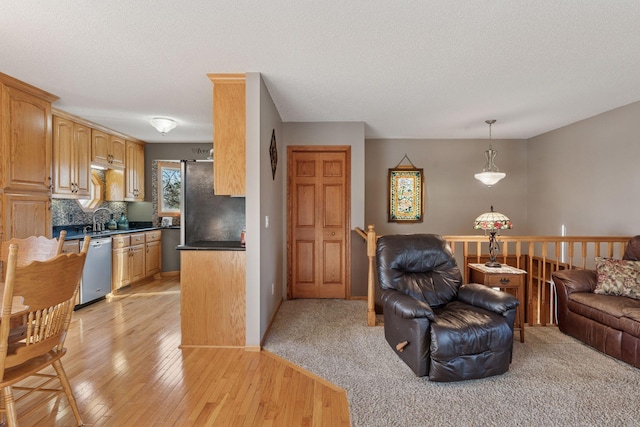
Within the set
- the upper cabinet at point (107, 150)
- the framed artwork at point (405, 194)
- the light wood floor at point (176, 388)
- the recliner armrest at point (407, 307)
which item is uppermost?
the upper cabinet at point (107, 150)

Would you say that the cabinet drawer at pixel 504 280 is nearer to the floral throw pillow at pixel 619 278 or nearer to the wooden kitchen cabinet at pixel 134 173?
the floral throw pillow at pixel 619 278

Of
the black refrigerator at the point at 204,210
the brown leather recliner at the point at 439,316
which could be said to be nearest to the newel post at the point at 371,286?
the brown leather recliner at the point at 439,316

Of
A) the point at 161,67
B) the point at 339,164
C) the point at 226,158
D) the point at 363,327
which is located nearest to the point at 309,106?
the point at 339,164

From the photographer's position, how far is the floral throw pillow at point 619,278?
2.89 metres

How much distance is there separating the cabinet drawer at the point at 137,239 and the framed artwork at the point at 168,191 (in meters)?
0.74

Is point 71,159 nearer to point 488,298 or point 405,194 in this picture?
point 405,194

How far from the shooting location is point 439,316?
2.44 meters

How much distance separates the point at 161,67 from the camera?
9.19 feet

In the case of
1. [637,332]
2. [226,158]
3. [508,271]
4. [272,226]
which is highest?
[226,158]

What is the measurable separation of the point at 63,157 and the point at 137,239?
1618mm

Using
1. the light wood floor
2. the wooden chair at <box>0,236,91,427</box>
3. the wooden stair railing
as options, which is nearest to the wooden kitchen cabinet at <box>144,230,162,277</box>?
the light wood floor

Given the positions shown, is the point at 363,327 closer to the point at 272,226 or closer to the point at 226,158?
the point at 272,226

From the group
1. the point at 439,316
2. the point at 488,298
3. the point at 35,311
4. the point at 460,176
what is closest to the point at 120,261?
the point at 35,311

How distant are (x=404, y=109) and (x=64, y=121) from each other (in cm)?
428
